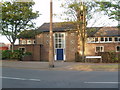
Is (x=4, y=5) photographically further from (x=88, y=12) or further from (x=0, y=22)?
(x=88, y=12)

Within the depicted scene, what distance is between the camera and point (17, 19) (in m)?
22.3

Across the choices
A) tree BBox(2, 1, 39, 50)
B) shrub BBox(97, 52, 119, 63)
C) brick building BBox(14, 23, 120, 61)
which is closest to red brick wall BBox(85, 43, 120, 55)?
brick building BBox(14, 23, 120, 61)

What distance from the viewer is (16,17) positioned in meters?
21.9

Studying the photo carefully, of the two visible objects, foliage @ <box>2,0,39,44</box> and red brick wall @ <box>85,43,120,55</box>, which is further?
red brick wall @ <box>85,43,120,55</box>

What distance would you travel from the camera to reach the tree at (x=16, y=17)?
71.8 ft

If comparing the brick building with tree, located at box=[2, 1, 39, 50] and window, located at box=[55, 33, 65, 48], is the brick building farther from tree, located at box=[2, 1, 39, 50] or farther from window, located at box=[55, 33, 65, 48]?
tree, located at box=[2, 1, 39, 50]

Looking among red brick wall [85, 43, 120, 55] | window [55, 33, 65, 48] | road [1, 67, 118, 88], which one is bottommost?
road [1, 67, 118, 88]

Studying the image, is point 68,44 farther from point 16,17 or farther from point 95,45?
point 16,17

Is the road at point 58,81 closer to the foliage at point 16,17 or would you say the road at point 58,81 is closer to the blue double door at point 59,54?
the foliage at point 16,17

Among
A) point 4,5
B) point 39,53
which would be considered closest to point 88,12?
point 4,5

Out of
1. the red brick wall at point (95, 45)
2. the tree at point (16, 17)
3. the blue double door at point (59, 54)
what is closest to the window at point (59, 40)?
the blue double door at point (59, 54)

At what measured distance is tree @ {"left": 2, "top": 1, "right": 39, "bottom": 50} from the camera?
21875mm

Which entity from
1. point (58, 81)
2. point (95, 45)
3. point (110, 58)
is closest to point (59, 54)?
point (95, 45)

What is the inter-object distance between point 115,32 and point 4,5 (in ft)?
65.9
